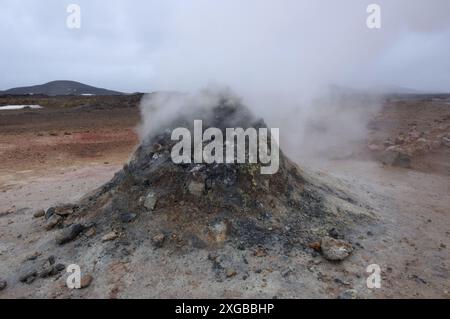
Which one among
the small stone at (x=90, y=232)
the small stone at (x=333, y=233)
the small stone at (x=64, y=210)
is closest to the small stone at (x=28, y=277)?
the small stone at (x=90, y=232)

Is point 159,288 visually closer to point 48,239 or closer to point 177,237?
point 177,237

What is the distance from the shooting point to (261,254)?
3.72 m

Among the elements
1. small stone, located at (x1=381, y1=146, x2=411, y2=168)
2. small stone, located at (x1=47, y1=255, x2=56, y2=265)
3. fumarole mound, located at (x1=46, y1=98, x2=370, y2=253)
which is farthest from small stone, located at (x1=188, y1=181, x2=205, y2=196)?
small stone, located at (x1=381, y1=146, x2=411, y2=168)

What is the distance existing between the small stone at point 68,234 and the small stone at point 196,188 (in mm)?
1337

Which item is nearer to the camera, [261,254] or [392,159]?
[261,254]

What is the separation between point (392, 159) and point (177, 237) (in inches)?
249

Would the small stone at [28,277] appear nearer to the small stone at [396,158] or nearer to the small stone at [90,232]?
the small stone at [90,232]

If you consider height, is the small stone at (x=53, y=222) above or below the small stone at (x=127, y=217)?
below

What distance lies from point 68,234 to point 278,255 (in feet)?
7.61

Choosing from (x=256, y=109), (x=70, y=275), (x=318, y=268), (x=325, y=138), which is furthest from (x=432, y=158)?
(x=70, y=275)

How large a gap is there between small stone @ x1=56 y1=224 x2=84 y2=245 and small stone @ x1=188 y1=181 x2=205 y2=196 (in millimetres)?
1337

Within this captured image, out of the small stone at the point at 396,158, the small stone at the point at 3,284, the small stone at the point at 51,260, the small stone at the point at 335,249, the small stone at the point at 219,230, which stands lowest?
the small stone at the point at 3,284

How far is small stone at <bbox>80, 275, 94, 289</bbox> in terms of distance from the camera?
347 cm

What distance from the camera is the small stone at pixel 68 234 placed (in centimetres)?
414
